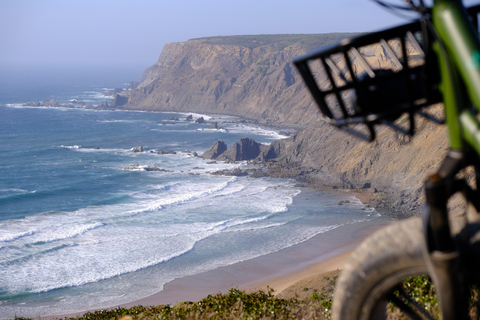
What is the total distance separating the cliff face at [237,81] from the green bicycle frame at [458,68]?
8336 centimetres

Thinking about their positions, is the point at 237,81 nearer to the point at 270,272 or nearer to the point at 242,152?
the point at 242,152

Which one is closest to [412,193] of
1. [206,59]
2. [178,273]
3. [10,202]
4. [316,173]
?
[316,173]

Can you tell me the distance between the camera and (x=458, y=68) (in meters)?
2.59

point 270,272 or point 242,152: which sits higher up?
point 242,152

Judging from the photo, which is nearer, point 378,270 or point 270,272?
point 378,270

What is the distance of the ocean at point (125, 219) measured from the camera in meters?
26.1

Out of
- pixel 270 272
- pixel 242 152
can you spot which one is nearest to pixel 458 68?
pixel 270 272

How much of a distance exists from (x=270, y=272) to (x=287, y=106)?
70.7 meters

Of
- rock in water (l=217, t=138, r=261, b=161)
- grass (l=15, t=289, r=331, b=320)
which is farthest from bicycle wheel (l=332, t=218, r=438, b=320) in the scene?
rock in water (l=217, t=138, r=261, b=161)

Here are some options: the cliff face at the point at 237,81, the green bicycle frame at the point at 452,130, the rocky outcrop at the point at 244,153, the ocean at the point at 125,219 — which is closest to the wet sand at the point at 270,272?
the ocean at the point at 125,219

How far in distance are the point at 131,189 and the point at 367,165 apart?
23.2 meters

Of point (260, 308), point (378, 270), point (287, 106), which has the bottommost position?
point (287, 106)

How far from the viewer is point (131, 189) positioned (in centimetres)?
4681

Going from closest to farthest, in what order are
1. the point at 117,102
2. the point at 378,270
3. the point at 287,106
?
the point at 378,270 < the point at 287,106 < the point at 117,102
